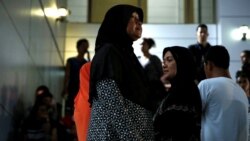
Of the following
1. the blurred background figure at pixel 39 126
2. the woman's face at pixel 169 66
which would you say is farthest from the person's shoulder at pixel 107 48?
the blurred background figure at pixel 39 126

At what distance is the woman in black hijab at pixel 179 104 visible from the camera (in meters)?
4.03

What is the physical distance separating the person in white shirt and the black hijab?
3.66ft

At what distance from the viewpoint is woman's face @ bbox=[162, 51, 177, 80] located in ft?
14.3

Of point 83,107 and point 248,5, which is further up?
point 248,5

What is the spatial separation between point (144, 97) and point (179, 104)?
0.87 meters

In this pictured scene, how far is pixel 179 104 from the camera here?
4.16 m

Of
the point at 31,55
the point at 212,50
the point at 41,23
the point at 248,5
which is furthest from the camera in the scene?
the point at 248,5

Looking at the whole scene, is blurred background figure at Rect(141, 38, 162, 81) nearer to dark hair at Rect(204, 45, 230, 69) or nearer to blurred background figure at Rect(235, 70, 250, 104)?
blurred background figure at Rect(235, 70, 250, 104)

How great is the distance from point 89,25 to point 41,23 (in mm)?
5396

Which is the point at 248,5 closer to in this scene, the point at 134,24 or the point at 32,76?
the point at 32,76

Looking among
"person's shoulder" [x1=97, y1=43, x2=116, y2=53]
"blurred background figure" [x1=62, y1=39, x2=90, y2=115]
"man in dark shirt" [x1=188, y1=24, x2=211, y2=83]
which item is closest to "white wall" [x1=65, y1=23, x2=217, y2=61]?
"blurred background figure" [x1=62, y1=39, x2=90, y2=115]

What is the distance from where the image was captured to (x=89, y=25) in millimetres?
14156

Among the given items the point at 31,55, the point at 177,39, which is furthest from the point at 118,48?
the point at 177,39

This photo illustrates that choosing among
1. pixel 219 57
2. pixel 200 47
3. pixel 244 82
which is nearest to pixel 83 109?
pixel 219 57
